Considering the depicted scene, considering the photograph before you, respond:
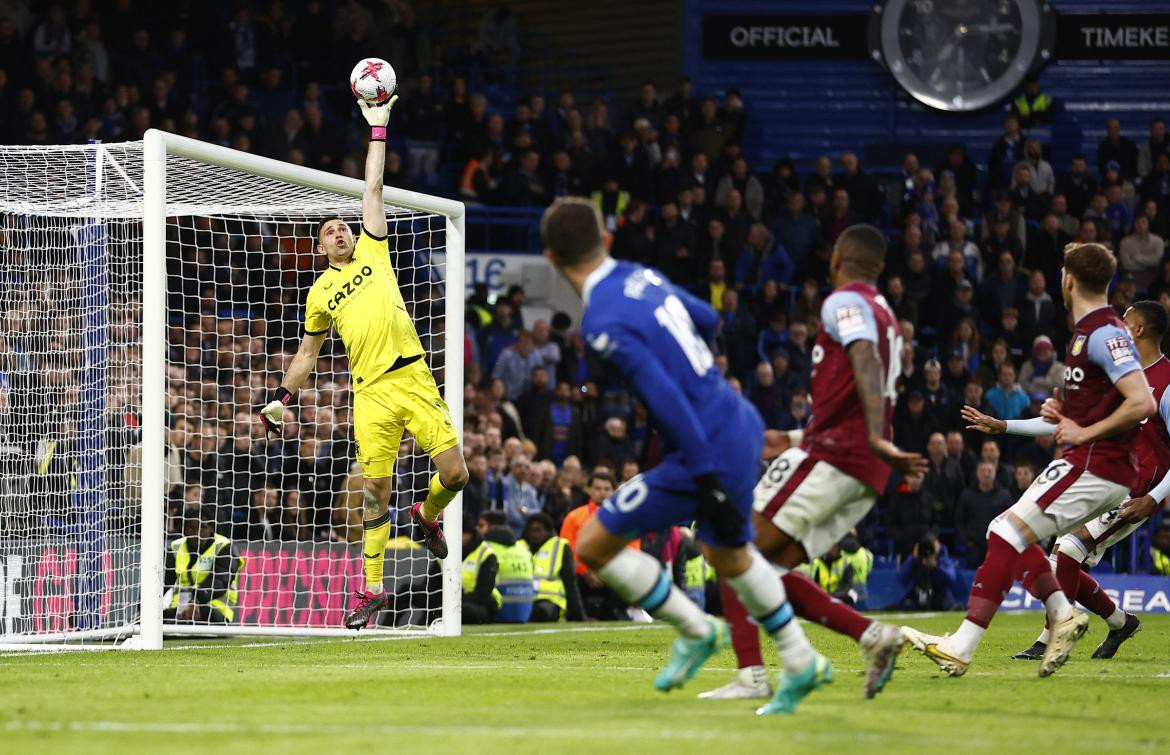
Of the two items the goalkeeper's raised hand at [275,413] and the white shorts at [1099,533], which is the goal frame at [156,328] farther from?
the white shorts at [1099,533]

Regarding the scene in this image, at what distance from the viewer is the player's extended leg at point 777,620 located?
6840mm

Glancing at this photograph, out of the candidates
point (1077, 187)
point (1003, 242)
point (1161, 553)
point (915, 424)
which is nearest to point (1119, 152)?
point (1077, 187)

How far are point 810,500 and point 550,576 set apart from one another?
9.51 meters

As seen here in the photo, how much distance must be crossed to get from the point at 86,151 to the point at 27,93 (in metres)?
8.82

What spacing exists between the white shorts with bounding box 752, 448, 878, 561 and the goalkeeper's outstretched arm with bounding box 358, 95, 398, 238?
4.92m

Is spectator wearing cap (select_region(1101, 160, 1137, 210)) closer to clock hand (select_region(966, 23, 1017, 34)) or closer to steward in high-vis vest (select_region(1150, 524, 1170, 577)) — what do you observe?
clock hand (select_region(966, 23, 1017, 34))

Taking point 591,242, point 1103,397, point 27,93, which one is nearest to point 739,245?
point 27,93

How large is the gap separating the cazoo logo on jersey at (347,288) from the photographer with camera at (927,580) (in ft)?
30.2

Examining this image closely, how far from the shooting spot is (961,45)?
26328mm

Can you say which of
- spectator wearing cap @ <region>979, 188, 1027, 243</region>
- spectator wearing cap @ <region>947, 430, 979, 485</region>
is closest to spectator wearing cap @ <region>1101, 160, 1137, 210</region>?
spectator wearing cap @ <region>979, 188, 1027, 243</region>

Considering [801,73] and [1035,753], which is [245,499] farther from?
[801,73]

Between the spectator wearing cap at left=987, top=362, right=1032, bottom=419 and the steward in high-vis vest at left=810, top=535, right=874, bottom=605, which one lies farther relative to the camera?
the spectator wearing cap at left=987, top=362, right=1032, bottom=419

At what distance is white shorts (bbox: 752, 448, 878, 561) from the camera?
302 inches

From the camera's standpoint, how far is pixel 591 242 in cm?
689
